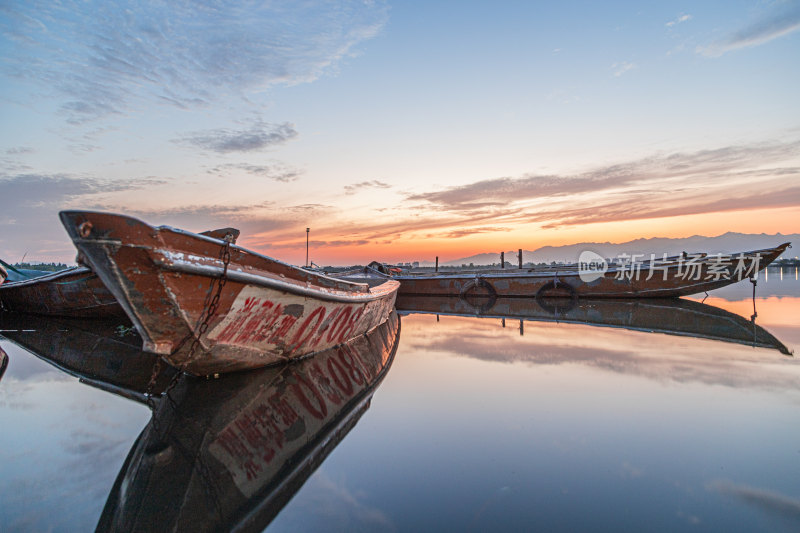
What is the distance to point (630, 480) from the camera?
2807mm

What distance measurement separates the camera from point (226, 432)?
143 inches

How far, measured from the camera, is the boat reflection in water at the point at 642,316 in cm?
859

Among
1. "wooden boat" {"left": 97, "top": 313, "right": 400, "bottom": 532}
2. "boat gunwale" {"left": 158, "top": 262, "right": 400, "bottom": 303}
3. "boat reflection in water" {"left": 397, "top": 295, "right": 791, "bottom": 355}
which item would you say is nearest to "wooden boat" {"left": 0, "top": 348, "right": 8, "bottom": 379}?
"wooden boat" {"left": 97, "top": 313, "right": 400, "bottom": 532}

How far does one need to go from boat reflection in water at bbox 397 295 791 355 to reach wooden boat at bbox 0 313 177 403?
287 inches

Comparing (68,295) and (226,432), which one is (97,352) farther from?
(68,295)

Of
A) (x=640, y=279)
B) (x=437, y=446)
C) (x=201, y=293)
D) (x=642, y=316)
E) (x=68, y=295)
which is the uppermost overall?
(x=201, y=293)

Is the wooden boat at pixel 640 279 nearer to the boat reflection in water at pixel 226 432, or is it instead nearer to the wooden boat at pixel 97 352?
the boat reflection in water at pixel 226 432

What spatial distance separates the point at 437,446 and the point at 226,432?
175 cm

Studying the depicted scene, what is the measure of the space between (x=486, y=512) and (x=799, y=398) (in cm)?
422

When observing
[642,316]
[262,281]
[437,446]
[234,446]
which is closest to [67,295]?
[262,281]

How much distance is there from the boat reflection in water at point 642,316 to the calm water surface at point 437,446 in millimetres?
2419

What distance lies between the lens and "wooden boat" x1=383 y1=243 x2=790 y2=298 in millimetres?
14297

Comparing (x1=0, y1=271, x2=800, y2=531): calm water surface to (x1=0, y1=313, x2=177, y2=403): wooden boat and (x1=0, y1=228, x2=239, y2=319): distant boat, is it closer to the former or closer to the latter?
(x1=0, y1=313, x2=177, y2=403): wooden boat

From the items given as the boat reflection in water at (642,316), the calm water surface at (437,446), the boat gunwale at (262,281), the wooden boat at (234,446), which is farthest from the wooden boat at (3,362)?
the boat reflection in water at (642,316)
